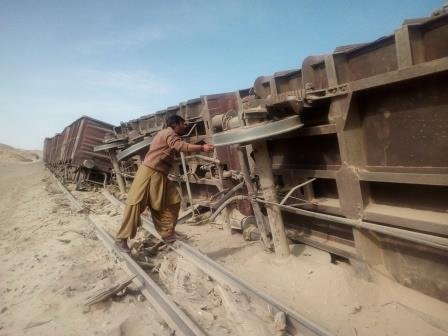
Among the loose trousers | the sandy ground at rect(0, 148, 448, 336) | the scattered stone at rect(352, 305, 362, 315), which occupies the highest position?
the loose trousers

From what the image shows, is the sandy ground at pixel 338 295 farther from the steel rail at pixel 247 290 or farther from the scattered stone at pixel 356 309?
the steel rail at pixel 247 290

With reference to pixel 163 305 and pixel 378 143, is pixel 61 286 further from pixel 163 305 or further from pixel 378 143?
pixel 378 143

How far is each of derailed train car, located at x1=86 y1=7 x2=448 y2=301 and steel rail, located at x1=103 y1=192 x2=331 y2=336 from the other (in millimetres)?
883

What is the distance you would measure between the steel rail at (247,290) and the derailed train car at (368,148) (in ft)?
2.90

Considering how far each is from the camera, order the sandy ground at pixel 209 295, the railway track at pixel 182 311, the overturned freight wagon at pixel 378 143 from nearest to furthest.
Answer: the overturned freight wagon at pixel 378 143, the railway track at pixel 182 311, the sandy ground at pixel 209 295

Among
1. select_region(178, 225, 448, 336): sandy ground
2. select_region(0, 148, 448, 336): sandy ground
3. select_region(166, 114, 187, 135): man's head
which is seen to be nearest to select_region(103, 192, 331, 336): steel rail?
select_region(0, 148, 448, 336): sandy ground

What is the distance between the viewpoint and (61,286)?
166 inches

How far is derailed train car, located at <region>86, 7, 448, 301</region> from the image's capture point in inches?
102

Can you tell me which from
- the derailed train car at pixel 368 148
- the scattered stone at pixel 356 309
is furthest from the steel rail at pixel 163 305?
the derailed train car at pixel 368 148

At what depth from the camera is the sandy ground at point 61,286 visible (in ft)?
10.8

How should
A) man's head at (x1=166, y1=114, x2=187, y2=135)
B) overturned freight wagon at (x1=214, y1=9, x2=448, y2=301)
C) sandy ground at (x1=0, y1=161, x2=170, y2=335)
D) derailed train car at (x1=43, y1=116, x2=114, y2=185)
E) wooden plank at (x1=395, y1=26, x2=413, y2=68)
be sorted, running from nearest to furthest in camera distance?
1. wooden plank at (x1=395, y1=26, x2=413, y2=68)
2. overturned freight wagon at (x1=214, y1=9, x2=448, y2=301)
3. sandy ground at (x1=0, y1=161, x2=170, y2=335)
4. man's head at (x1=166, y1=114, x2=187, y2=135)
5. derailed train car at (x1=43, y1=116, x2=114, y2=185)

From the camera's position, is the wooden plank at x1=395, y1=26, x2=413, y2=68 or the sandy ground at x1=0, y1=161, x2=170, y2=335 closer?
the wooden plank at x1=395, y1=26, x2=413, y2=68

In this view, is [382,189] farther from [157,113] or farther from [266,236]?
[157,113]

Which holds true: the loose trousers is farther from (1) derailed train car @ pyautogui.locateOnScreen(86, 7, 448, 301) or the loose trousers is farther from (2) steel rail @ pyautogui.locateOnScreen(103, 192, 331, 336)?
(1) derailed train car @ pyautogui.locateOnScreen(86, 7, 448, 301)
